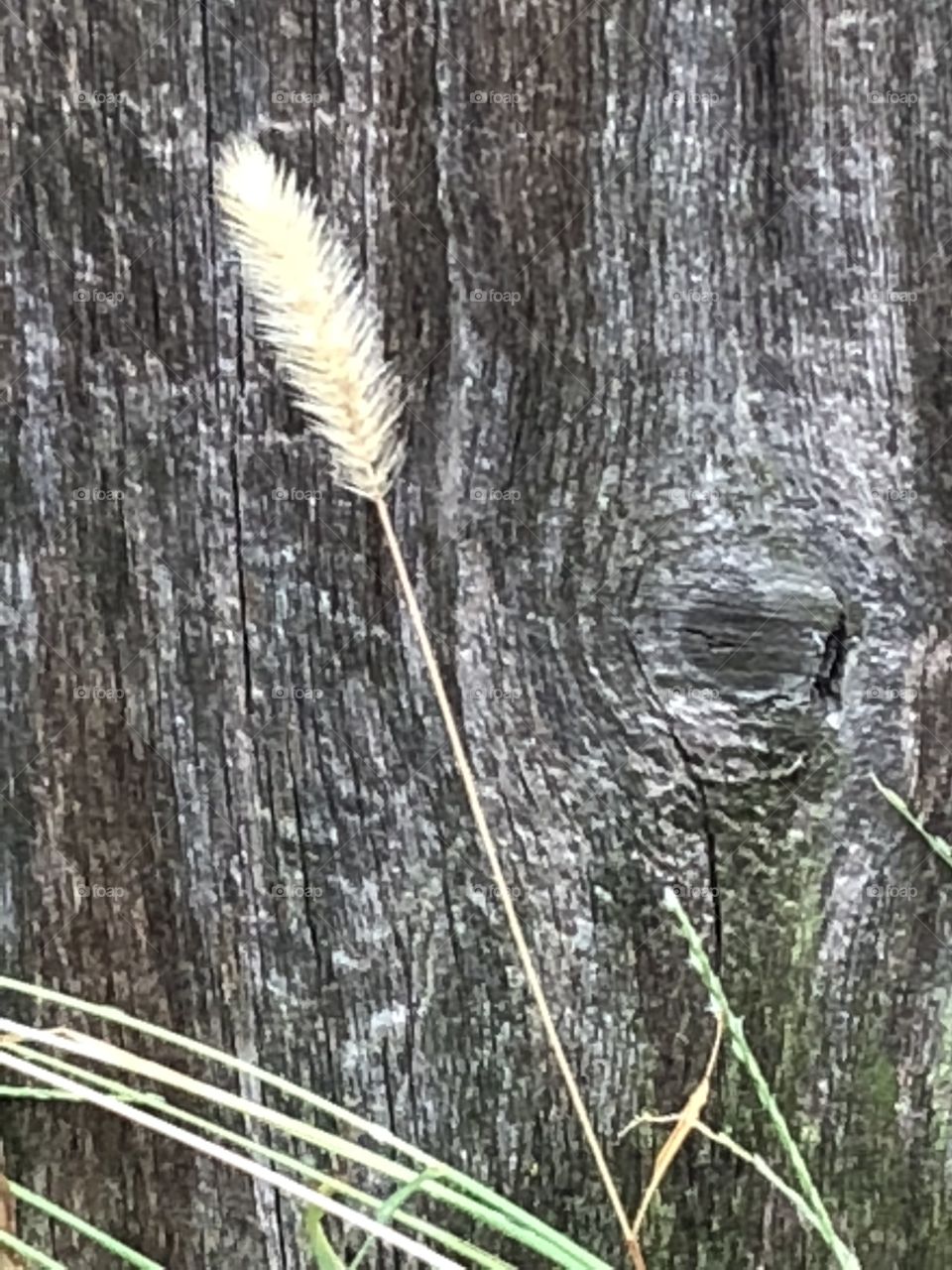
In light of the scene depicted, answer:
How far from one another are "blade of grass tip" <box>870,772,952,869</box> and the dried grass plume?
0.91 ft

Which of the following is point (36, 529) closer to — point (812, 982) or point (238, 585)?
point (238, 585)

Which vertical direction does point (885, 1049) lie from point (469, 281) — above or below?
below

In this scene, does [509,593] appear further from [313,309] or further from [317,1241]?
[317,1241]

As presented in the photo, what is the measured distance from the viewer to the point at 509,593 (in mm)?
684

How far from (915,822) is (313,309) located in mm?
367

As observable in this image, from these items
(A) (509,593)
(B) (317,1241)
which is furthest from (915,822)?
(B) (317,1241)

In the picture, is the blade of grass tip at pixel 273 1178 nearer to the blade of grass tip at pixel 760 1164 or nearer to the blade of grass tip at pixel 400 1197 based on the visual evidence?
the blade of grass tip at pixel 400 1197

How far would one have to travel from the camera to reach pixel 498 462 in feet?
2.19

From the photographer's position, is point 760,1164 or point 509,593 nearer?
point 760,1164

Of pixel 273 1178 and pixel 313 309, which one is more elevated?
pixel 313 309

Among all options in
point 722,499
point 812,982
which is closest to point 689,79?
point 722,499

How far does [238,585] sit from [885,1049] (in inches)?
15.7

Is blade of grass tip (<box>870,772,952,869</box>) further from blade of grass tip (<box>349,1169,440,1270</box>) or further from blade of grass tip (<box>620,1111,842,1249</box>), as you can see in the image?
blade of grass tip (<box>349,1169,440,1270</box>)

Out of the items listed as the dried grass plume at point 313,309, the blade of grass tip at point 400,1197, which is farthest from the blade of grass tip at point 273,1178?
the dried grass plume at point 313,309
